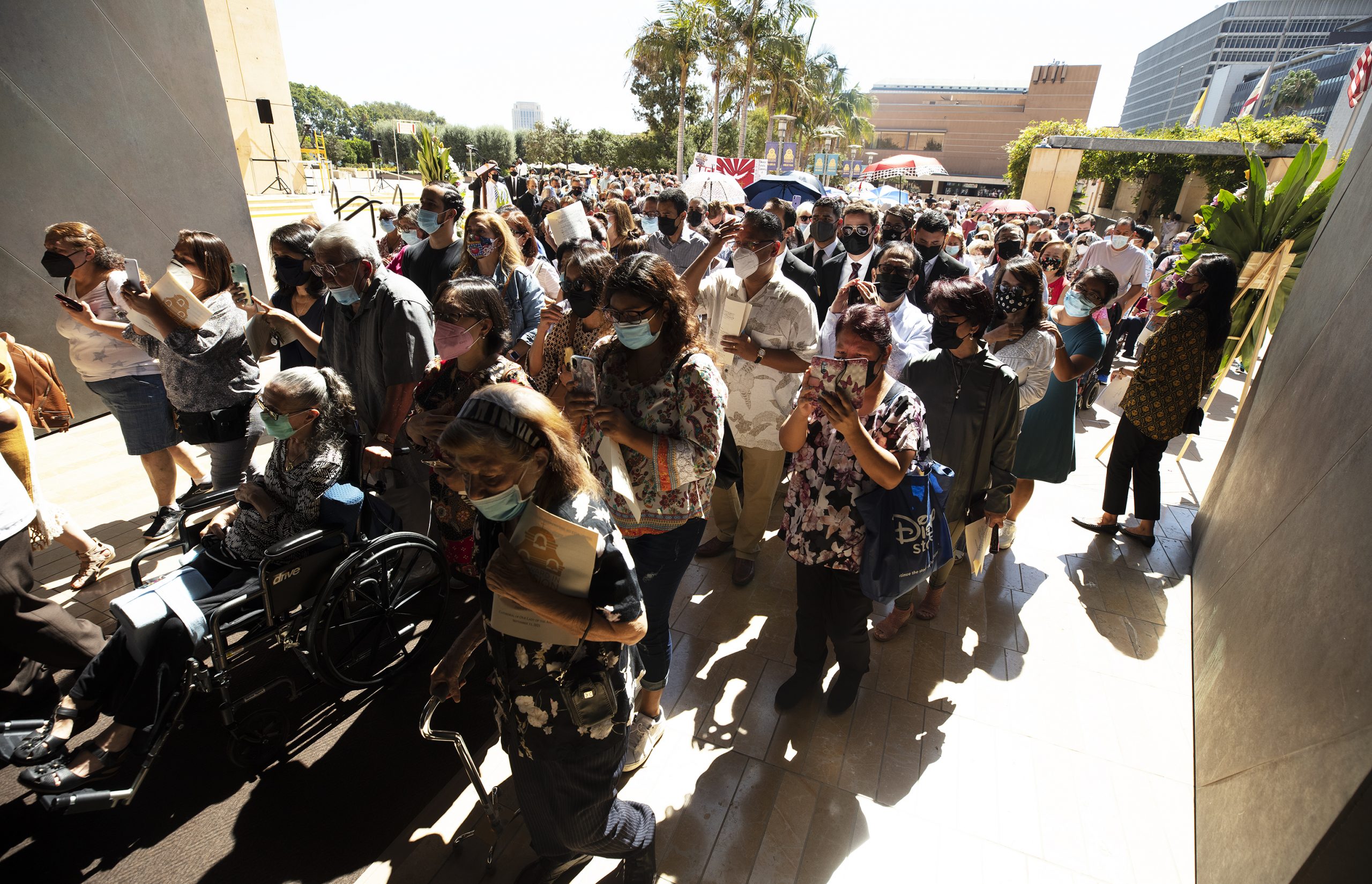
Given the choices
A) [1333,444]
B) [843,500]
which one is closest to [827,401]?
[843,500]

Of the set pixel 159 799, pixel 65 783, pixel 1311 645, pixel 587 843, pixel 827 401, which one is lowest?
pixel 159 799

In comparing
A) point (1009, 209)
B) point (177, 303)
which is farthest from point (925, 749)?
point (1009, 209)

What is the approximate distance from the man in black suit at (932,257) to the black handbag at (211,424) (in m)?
4.71

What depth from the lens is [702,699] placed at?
297cm

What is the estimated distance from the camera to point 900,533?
2369 millimetres

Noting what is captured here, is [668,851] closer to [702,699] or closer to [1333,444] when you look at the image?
[702,699]

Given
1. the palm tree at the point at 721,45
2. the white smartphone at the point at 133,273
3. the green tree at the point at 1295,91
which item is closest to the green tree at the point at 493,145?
the palm tree at the point at 721,45

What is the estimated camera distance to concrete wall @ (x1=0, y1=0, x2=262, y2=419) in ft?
17.0

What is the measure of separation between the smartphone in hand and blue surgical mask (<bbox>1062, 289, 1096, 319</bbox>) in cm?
318

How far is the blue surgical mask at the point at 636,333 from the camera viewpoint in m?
2.12

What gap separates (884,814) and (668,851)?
0.84m

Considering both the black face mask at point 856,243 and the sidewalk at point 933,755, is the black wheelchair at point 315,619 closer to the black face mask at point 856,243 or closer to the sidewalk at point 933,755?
the sidewalk at point 933,755

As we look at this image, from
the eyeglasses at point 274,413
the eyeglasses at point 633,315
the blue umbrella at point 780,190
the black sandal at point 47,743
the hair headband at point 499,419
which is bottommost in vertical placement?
the black sandal at point 47,743

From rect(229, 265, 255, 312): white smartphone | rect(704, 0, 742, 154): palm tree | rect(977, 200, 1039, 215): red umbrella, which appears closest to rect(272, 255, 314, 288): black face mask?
rect(229, 265, 255, 312): white smartphone
